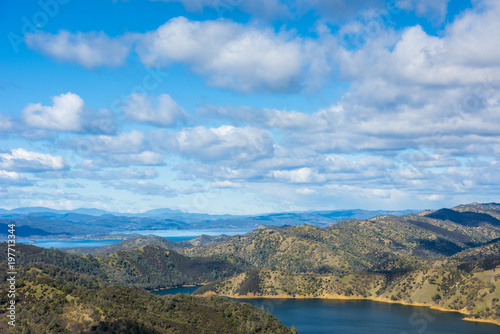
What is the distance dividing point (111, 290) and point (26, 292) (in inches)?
1018

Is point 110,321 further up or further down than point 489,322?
further up

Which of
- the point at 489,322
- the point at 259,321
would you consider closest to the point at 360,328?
the point at 489,322

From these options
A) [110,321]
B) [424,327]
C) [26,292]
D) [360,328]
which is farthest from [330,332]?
[26,292]

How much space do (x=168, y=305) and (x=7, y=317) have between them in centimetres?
4763

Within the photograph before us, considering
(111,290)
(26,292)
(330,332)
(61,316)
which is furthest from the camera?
(330,332)

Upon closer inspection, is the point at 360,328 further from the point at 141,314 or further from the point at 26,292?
the point at 26,292

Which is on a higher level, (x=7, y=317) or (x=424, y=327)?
(x=7, y=317)

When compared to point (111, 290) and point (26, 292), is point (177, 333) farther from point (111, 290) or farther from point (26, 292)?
point (26, 292)

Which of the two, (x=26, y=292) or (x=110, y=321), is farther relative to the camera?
(x=26, y=292)

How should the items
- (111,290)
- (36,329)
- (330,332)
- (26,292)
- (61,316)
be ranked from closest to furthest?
1. (36,329)
2. (61,316)
3. (26,292)
4. (111,290)
5. (330,332)

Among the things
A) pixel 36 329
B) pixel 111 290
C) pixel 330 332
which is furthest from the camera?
pixel 330 332

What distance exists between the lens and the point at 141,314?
12575cm

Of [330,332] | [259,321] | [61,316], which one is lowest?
[330,332]

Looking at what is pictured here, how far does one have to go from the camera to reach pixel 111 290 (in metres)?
140
